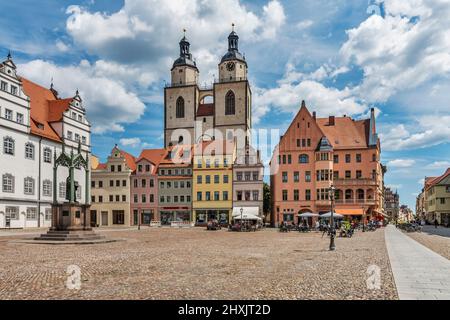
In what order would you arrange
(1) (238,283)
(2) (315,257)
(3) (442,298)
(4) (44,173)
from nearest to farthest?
(3) (442,298)
(1) (238,283)
(2) (315,257)
(4) (44,173)

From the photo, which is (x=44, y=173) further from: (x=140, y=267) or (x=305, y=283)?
(x=305, y=283)

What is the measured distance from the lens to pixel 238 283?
12.5m

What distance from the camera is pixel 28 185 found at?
54750mm

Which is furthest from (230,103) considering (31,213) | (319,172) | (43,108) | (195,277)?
(195,277)

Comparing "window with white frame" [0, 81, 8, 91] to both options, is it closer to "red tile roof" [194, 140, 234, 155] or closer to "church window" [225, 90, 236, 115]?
"red tile roof" [194, 140, 234, 155]

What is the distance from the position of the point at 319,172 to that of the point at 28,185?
40440 mm

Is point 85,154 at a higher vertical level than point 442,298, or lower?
higher

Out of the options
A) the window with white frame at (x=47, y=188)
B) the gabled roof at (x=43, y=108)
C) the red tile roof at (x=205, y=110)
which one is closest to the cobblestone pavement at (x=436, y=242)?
the window with white frame at (x=47, y=188)

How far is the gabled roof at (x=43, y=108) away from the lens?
5897 centimetres

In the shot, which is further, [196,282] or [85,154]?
[85,154]

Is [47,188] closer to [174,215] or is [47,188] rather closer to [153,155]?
[174,215]

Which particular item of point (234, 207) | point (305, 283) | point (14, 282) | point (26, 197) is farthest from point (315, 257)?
point (234, 207)
